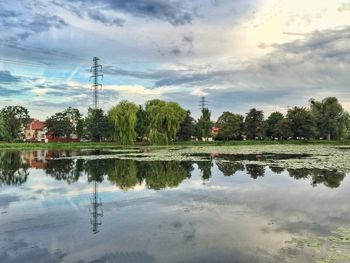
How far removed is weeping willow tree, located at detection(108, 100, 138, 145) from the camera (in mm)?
65312

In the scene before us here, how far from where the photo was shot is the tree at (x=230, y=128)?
317ft

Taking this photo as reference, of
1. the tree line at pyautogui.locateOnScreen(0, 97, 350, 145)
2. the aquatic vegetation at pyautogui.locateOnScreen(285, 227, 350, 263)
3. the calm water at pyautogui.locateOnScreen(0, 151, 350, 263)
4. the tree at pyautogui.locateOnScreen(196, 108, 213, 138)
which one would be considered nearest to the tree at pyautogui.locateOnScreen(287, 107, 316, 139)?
the tree line at pyautogui.locateOnScreen(0, 97, 350, 145)

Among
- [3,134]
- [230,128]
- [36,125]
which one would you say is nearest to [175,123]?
[230,128]

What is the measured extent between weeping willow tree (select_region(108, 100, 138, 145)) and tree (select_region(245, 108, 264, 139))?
3627 cm

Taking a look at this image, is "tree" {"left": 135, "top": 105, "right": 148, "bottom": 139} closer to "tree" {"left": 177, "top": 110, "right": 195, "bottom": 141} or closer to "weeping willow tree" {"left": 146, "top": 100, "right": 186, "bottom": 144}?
"weeping willow tree" {"left": 146, "top": 100, "right": 186, "bottom": 144}

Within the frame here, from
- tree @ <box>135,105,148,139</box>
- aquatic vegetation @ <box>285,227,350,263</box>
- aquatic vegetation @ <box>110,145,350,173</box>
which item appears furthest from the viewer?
tree @ <box>135,105,148,139</box>

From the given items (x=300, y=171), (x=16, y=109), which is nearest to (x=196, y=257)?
(x=300, y=171)

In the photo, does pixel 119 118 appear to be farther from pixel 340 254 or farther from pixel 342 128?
pixel 340 254

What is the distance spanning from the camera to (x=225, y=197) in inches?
560

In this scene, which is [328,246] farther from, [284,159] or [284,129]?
[284,129]

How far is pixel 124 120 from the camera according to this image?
6531 cm

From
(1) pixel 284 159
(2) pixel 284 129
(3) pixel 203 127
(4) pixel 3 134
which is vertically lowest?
(1) pixel 284 159

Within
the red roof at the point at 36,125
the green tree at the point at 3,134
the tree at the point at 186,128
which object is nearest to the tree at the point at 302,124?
the tree at the point at 186,128

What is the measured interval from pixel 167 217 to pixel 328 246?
4.46m
